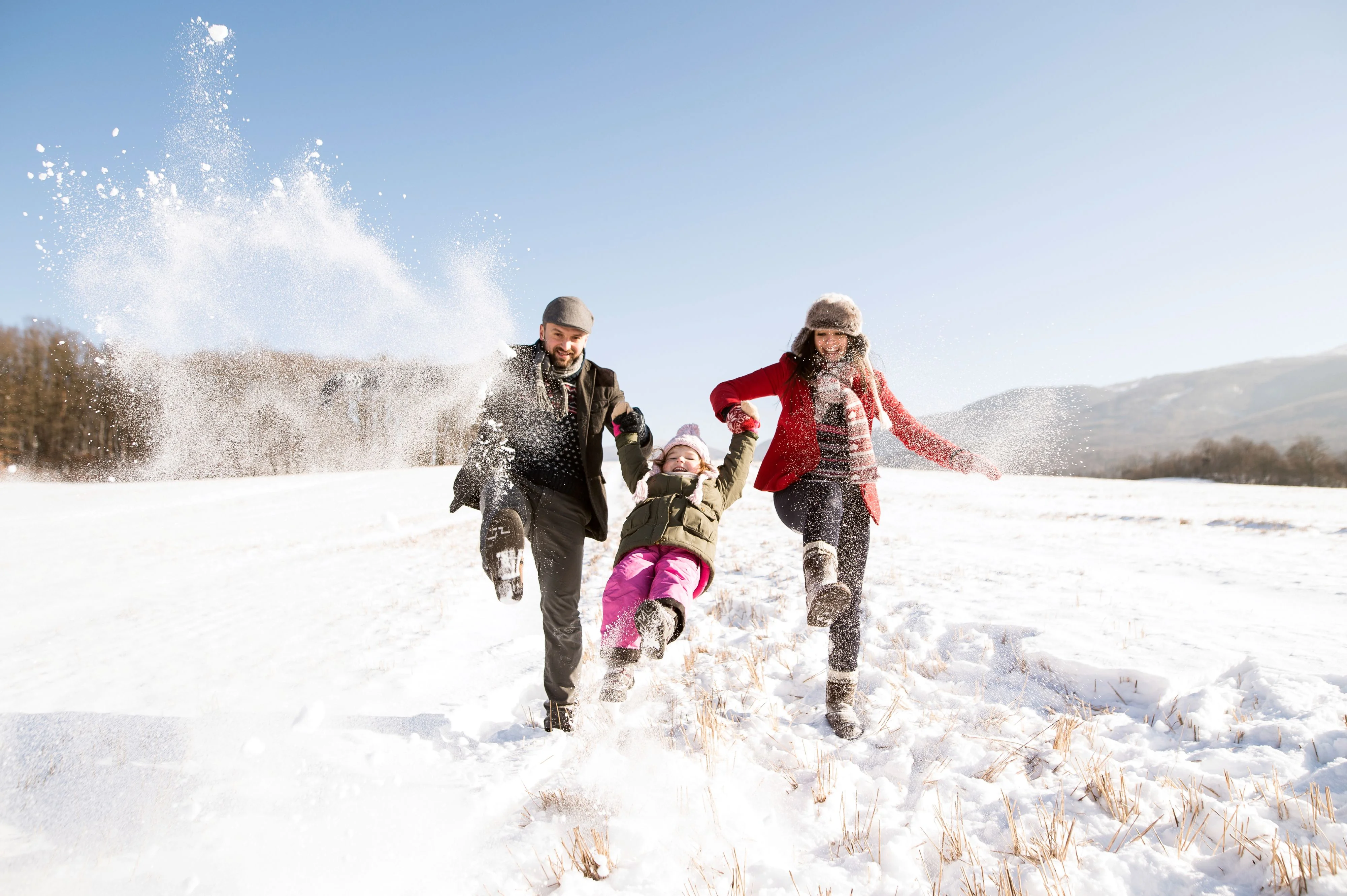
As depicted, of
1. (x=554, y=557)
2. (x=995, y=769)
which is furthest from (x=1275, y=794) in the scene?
(x=554, y=557)

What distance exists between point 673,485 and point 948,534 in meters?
9.84

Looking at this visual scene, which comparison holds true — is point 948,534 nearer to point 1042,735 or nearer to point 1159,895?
point 1042,735

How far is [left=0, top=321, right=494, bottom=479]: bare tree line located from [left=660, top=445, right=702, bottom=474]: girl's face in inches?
704

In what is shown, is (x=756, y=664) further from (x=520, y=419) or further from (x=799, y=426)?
(x=520, y=419)

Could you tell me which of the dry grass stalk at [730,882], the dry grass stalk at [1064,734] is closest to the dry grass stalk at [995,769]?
the dry grass stalk at [1064,734]

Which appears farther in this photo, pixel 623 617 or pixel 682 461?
pixel 682 461

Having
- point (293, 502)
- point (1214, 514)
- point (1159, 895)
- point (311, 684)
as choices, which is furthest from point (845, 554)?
point (293, 502)

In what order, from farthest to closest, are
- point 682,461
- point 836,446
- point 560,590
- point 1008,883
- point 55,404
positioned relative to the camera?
point 55,404 → point 682,461 → point 560,590 → point 836,446 → point 1008,883

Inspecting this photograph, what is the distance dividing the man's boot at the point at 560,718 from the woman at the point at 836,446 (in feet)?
4.89

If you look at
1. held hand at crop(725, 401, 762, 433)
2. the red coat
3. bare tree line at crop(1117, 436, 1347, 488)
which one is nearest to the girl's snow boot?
the red coat

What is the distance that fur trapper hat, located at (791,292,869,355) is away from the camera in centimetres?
326

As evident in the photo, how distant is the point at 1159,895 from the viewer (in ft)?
5.73

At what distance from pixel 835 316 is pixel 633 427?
4.77ft

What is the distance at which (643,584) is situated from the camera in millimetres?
3264
